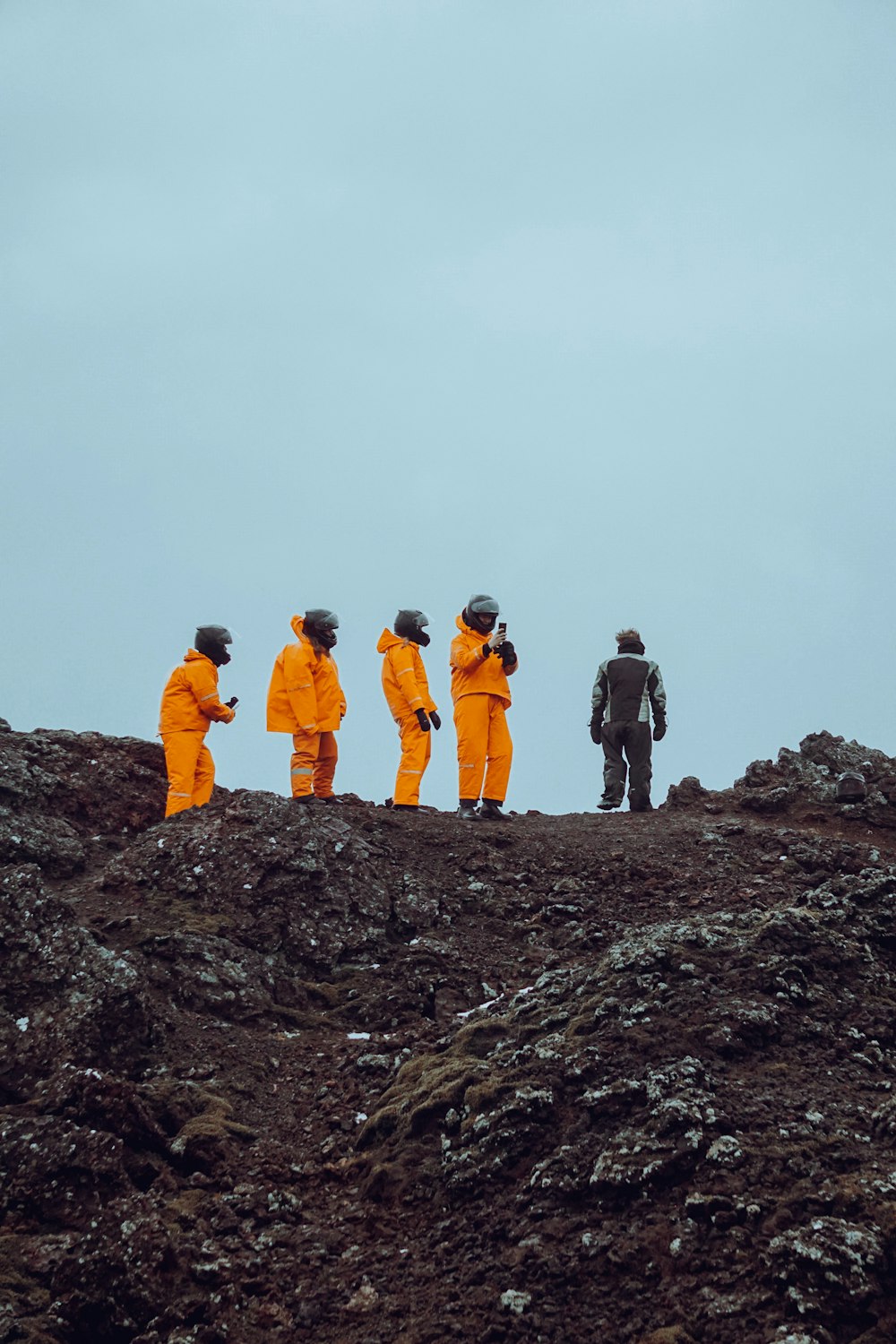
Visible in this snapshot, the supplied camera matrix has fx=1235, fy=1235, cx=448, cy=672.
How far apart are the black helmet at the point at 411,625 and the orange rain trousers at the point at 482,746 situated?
0.92 meters

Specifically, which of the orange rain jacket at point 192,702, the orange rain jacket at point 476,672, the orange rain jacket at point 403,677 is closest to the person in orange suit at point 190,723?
the orange rain jacket at point 192,702

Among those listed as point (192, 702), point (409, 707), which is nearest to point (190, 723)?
point (192, 702)

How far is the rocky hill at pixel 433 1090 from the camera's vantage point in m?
5.68

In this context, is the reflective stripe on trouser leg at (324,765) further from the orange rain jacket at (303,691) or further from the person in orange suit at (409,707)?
the person in orange suit at (409,707)

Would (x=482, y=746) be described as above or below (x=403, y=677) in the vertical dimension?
below

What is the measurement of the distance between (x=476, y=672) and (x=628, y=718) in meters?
2.08

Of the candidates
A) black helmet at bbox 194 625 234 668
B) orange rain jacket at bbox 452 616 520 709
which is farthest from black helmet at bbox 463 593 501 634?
black helmet at bbox 194 625 234 668

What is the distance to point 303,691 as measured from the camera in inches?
551

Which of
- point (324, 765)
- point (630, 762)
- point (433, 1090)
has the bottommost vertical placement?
point (433, 1090)

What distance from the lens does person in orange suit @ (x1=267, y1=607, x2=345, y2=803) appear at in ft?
45.6

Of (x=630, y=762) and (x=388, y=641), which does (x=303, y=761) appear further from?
(x=630, y=762)

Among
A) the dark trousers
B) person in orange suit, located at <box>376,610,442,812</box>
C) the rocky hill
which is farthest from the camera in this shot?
the dark trousers

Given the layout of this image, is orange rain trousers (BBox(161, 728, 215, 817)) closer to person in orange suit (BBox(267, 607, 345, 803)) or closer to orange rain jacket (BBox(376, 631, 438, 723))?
person in orange suit (BBox(267, 607, 345, 803))

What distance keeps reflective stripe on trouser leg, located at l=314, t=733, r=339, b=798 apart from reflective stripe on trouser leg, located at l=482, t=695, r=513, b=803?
1857 millimetres
